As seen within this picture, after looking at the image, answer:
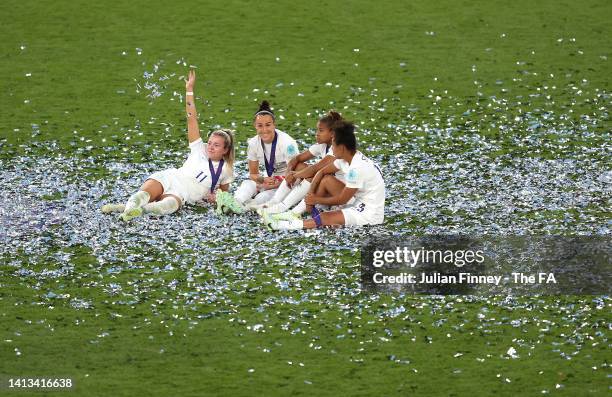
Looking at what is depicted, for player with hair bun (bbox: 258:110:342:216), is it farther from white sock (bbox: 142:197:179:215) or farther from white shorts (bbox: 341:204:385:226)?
white sock (bbox: 142:197:179:215)

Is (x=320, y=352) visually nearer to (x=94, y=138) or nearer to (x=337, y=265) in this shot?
(x=337, y=265)

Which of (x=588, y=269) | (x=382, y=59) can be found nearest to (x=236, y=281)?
(x=588, y=269)

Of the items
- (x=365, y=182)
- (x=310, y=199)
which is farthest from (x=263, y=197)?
(x=365, y=182)

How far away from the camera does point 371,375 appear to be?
370 inches

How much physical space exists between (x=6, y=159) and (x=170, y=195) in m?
2.89

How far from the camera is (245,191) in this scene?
13305 millimetres

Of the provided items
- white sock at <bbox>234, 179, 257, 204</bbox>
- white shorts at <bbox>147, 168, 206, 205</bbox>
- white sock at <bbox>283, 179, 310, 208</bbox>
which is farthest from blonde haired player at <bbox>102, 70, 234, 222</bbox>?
white sock at <bbox>283, 179, 310, 208</bbox>

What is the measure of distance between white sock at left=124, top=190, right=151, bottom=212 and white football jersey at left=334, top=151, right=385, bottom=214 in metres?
2.11

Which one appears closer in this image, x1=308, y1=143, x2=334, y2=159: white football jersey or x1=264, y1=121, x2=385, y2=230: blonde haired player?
x1=264, y1=121, x2=385, y2=230: blonde haired player

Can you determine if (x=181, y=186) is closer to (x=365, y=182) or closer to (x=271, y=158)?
(x=271, y=158)

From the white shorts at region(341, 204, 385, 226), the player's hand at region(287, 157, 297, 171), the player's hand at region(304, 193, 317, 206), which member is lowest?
the white shorts at region(341, 204, 385, 226)

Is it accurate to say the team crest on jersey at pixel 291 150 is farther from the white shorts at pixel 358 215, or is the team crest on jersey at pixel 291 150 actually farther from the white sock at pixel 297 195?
the white shorts at pixel 358 215

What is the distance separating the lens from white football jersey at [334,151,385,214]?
12445 mm

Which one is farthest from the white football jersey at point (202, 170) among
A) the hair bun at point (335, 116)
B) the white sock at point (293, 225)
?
the hair bun at point (335, 116)
